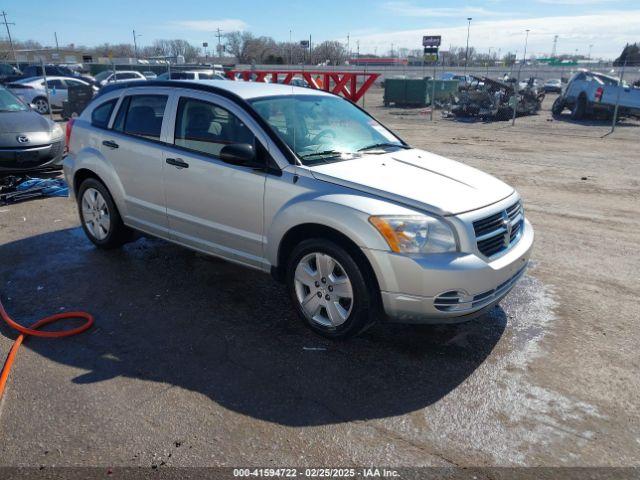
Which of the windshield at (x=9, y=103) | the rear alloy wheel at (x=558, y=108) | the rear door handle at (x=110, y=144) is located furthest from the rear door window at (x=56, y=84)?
the rear alloy wheel at (x=558, y=108)

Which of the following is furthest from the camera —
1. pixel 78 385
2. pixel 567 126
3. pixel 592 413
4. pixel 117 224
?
pixel 567 126

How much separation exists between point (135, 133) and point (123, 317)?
191 centimetres

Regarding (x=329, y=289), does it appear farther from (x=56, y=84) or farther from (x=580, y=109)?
(x=580, y=109)

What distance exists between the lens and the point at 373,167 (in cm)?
414

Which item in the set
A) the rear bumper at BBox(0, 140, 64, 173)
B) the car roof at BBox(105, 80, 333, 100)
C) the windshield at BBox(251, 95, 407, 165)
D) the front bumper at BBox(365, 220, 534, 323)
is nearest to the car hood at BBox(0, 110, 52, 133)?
the rear bumper at BBox(0, 140, 64, 173)

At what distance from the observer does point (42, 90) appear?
20328 millimetres

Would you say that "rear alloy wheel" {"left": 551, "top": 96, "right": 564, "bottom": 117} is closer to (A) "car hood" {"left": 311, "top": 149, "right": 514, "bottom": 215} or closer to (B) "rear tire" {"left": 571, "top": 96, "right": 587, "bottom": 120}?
(B) "rear tire" {"left": 571, "top": 96, "right": 587, "bottom": 120}

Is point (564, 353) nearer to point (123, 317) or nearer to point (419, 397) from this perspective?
point (419, 397)

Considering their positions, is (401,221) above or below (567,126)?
above

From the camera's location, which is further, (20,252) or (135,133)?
(20,252)

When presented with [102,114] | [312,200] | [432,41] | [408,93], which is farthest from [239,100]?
[432,41]

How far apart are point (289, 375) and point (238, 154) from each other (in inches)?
66.3

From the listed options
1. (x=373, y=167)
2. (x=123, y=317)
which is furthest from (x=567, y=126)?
(x=123, y=317)

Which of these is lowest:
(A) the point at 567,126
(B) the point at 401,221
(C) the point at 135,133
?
(A) the point at 567,126
